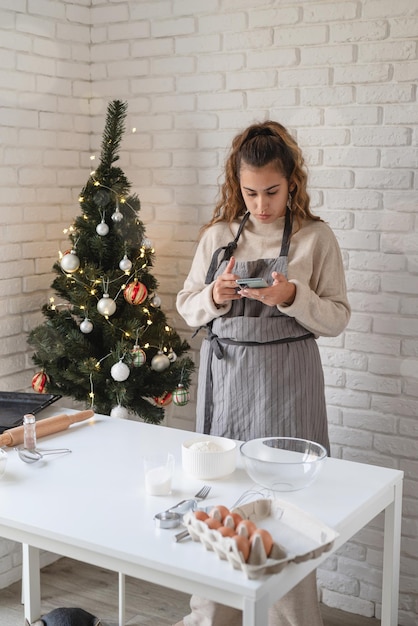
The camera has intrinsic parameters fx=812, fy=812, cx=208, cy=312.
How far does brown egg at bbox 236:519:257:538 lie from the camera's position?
61.4 inches

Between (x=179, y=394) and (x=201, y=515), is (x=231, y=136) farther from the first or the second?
(x=201, y=515)

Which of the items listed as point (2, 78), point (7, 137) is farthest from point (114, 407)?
point (2, 78)

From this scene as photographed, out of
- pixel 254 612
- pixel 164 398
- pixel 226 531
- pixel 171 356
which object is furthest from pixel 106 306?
pixel 254 612

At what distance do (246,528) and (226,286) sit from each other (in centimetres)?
106

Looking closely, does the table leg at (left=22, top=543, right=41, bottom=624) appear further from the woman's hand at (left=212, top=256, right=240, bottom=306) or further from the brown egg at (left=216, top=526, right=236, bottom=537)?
the brown egg at (left=216, top=526, right=236, bottom=537)

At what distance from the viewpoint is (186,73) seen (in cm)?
336

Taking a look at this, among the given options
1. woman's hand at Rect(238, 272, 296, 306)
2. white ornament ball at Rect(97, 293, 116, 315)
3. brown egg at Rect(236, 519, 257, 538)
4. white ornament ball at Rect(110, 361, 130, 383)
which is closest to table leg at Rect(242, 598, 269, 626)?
brown egg at Rect(236, 519, 257, 538)

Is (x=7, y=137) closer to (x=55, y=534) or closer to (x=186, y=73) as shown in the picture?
(x=186, y=73)

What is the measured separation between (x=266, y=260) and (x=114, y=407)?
911 millimetres

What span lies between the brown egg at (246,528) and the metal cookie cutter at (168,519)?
7.4 inches

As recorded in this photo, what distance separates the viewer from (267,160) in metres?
2.57

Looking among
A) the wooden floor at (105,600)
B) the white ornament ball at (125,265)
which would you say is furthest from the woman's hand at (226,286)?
the wooden floor at (105,600)

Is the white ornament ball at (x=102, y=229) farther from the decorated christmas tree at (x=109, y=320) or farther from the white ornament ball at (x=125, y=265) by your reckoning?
the white ornament ball at (x=125, y=265)

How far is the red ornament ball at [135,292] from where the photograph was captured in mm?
3014
